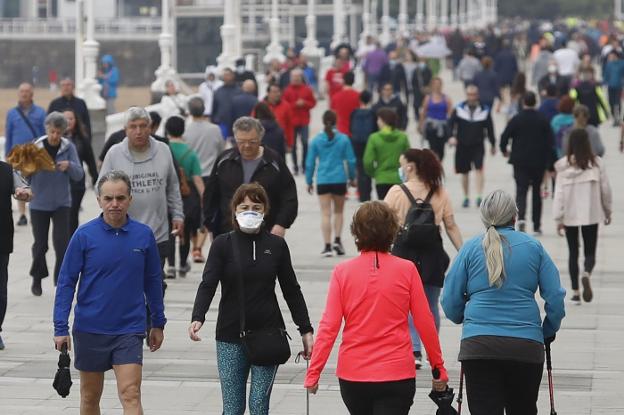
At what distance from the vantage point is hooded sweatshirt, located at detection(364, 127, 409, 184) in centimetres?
1702

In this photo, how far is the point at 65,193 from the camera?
14258 mm

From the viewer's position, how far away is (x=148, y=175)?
460 inches

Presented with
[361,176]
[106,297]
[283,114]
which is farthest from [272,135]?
[106,297]

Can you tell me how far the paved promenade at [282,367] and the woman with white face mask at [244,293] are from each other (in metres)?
1.78

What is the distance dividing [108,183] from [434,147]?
15033 millimetres

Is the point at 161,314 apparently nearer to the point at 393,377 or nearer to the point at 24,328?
the point at 393,377

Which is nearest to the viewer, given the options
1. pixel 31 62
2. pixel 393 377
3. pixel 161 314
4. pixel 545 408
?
pixel 393 377

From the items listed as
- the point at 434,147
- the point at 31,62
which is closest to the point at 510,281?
the point at 434,147

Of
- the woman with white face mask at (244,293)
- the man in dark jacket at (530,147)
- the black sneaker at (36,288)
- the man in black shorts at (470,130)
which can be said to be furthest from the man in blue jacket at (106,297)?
the man in black shorts at (470,130)

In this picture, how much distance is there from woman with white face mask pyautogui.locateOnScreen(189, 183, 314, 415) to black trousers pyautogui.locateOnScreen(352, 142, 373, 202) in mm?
12493

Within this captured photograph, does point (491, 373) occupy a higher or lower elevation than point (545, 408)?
higher

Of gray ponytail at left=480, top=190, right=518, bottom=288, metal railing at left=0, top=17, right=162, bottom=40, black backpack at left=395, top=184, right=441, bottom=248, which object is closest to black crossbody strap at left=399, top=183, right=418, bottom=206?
black backpack at left=395, top=184, right=441, bottom=248

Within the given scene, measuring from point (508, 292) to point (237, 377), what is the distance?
51.2 inches

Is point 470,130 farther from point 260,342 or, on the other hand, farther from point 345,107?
point 260,342
